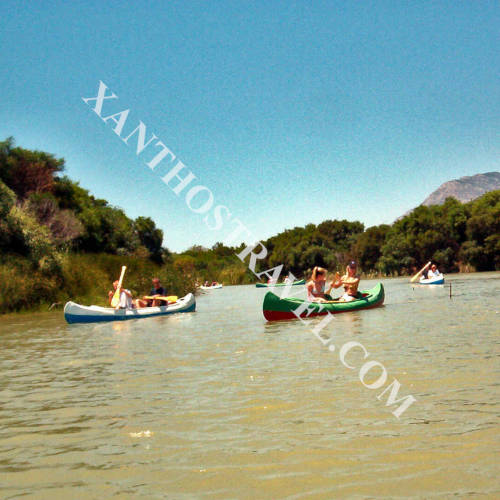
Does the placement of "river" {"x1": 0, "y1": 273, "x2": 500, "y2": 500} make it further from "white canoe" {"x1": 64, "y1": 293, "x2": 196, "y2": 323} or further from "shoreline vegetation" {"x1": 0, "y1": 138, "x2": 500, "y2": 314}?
"shoreline vegetation" {"x1": 0, "y1": 138, "x2": 500, "y2": 314}

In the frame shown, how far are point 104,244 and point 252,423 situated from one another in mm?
32757

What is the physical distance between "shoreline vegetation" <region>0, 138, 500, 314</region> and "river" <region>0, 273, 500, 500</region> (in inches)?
557

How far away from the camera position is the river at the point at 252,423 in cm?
385

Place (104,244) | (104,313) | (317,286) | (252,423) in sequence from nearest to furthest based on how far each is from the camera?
1. (252,423)
2. (317,286)
3. (104,313)
4. (104,244)

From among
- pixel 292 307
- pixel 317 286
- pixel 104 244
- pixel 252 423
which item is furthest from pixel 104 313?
pixel 104 244

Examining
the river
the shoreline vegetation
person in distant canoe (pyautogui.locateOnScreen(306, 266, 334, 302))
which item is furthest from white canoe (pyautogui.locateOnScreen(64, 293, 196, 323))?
the river

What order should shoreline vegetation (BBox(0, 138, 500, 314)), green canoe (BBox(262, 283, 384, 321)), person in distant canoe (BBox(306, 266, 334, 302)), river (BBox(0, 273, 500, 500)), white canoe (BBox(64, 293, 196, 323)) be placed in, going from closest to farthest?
river (BBox(0, 273, 500, 500)) → green canoe (BBox(262, 283, 384, 321)) → person in distant canoe (BBox(306, 266, 334, 302)) → white canoe (BBox(64, 293, 196, 323)) → shoreline vegetation (BBox(0, 138, 500, 314))

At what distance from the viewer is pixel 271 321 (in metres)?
16.2

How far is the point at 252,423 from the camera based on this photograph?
209 inches

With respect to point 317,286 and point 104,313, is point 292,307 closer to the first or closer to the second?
point 317,286

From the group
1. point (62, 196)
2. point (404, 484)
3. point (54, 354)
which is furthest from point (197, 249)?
point (404, 484)

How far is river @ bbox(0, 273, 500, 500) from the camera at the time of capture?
3.85 metres

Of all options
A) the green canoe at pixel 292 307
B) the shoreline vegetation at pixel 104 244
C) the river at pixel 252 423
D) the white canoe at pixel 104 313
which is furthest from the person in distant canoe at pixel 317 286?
the shoreline vegetation at pixel 104 244

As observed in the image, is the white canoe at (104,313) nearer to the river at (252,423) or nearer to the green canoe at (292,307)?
the green canoe at (292,307)
